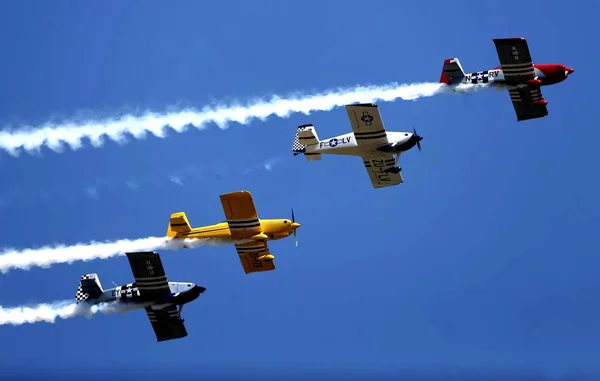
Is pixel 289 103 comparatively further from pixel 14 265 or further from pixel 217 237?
pixel 14 265

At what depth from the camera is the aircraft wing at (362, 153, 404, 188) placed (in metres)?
65.0

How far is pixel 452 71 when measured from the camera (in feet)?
214

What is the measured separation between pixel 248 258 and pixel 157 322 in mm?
6133

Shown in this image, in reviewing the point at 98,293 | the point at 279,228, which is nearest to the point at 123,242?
the point at 98,293

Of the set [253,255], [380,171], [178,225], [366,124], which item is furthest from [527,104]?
[178,225]

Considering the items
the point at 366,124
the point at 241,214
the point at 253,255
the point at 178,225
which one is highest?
the point at 366,124

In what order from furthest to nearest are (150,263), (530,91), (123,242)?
(530,91) < (123,242) < (150,263)

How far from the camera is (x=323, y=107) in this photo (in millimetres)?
65875

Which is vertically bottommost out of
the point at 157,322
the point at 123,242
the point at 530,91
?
the point at 157,322

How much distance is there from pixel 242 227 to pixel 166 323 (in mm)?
5476

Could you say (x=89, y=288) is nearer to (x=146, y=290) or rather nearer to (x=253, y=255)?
(x=146, y=290)

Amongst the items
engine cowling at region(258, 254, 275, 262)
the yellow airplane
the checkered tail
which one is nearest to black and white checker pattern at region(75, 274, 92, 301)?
the yellow airplane

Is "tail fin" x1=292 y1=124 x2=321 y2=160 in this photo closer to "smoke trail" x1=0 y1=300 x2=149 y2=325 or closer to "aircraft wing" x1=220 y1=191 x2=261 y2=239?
"aircraft wing" x1=220 y1=191 x2=261 y2=239

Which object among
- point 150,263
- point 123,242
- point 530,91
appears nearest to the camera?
point 150,263
